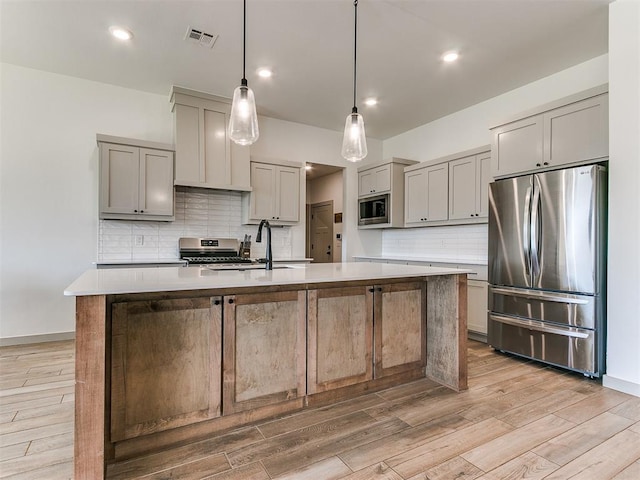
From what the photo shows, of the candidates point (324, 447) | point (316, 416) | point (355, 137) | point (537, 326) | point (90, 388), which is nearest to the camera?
point (90, 388)

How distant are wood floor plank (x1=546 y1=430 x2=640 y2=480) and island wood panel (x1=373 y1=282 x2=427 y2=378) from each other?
111 cm

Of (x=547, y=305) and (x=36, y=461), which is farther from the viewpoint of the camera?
(x=547, y=305)

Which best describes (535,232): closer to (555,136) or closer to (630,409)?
(555,136)

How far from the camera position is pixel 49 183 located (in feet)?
12.5

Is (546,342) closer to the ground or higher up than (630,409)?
higher up

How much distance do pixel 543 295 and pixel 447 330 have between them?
107 cm

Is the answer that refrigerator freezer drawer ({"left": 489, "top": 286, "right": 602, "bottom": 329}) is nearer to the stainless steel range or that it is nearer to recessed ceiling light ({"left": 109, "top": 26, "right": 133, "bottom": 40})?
the stainless steel range

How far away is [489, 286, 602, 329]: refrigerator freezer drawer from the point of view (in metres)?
2.77

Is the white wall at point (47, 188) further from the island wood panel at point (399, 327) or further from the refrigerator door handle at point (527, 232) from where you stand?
the refrigerator door handle at point (527, 232)

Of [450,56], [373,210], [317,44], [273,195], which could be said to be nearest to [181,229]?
[273,195]

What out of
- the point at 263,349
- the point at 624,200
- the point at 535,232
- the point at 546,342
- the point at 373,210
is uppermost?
the point at 373,210

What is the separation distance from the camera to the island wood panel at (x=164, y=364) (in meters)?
1.73

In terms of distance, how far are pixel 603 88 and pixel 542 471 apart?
112 inches

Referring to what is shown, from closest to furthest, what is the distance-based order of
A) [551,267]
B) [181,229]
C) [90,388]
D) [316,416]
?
1. [90,388]
2. [316,416]
3. [551,267]
4. [181,229]
